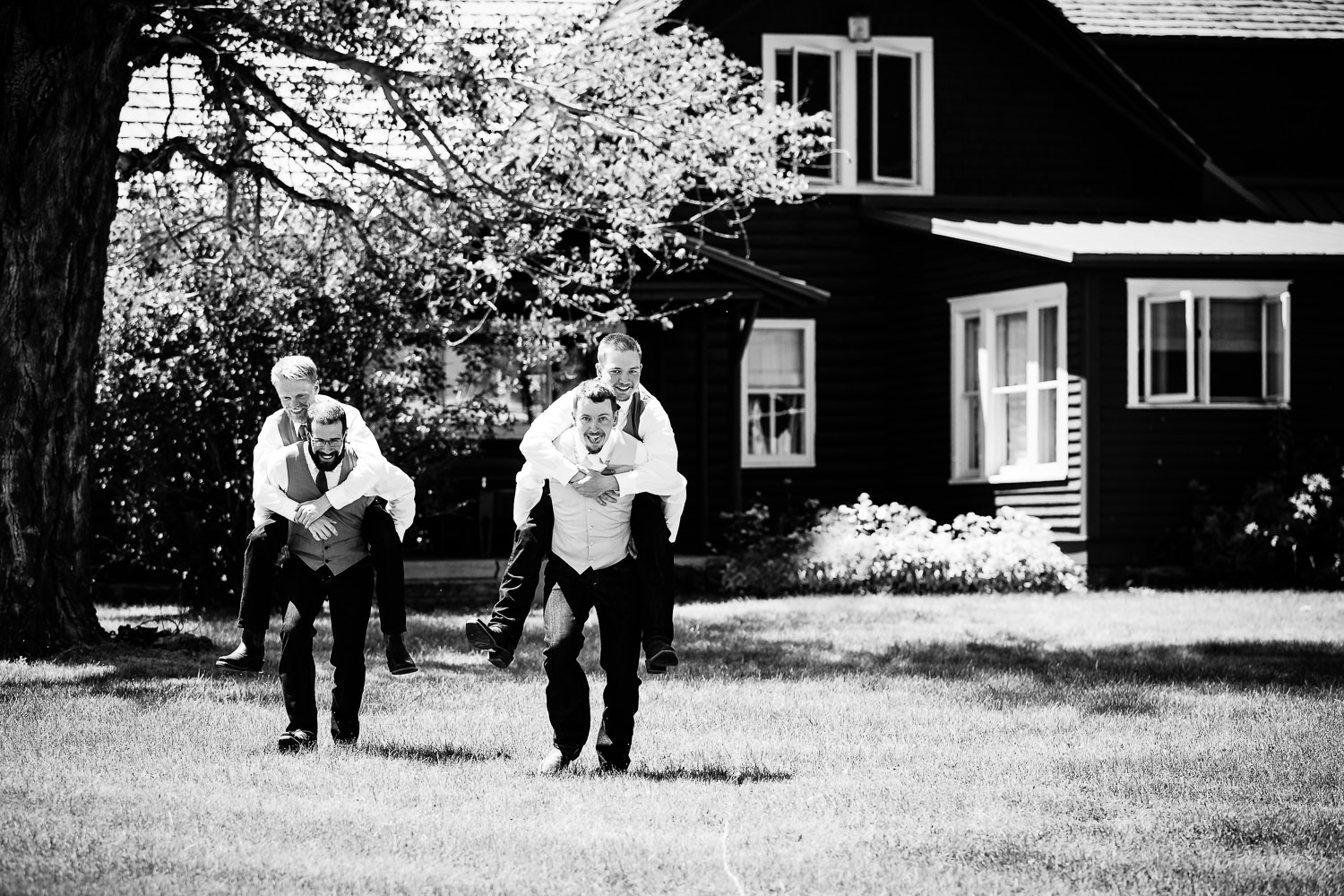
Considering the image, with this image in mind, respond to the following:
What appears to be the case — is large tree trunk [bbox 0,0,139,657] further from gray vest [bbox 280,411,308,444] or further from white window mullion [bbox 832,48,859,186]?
white window mullion [bbox 832,48,859,186]

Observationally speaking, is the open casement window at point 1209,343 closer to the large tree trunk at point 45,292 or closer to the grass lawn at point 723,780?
the grass lawn at point 723,780

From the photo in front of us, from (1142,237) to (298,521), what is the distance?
13.8 meters

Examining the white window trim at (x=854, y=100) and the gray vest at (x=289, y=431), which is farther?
the white window trim at (x=854, y=100)

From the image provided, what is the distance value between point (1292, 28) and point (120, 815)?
2175 centimetres

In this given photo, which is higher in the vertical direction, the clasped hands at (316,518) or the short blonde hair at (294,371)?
the short blonde hair at (294,371)

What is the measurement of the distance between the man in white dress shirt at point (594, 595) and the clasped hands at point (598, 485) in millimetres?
28

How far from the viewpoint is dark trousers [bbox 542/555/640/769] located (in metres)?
7.77

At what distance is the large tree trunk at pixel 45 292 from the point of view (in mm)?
11898

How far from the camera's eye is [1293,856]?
627 cm

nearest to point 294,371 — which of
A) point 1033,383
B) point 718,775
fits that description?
point 718,775

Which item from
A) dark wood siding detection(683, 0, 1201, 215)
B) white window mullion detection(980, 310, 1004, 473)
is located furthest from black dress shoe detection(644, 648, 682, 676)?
dark wood siding detection(683, 0, 1201, 215)

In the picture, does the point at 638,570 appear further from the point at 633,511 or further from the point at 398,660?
the point at 398,660

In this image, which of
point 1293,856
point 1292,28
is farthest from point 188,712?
point 1292,28

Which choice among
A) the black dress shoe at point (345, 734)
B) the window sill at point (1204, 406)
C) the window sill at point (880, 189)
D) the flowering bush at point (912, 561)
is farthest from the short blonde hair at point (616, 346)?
the window sill at point (880, 189)
